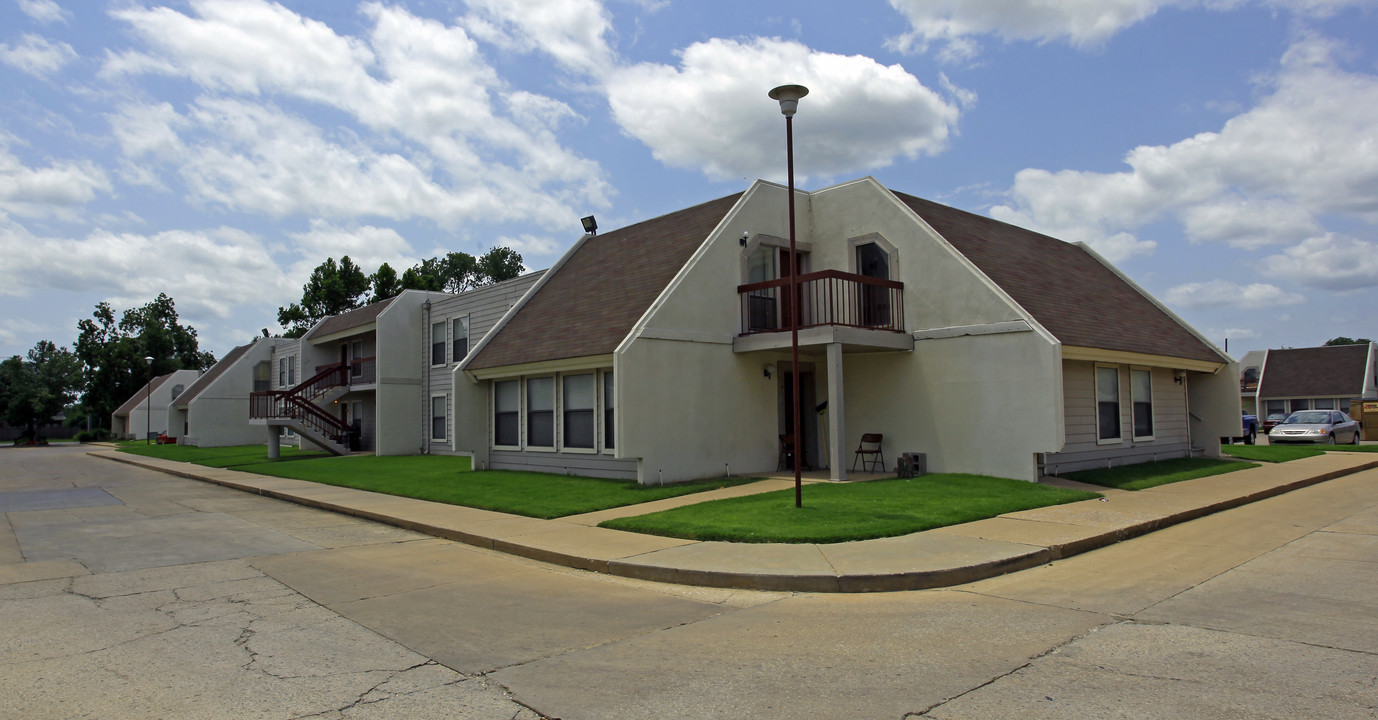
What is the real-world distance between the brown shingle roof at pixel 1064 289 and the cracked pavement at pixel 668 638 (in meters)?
6.84

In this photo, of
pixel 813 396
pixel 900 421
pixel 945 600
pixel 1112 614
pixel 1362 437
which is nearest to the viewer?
pixel 1112 614

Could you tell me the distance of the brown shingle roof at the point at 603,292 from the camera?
57.7 ft

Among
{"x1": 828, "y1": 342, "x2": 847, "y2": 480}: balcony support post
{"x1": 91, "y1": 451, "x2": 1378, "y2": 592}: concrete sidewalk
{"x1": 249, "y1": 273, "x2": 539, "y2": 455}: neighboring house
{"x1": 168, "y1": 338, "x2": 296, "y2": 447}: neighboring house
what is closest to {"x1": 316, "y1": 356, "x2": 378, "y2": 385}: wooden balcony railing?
{"x1": 249, "y1": 273, "x2": 539, "y2": 455}: neighboring house

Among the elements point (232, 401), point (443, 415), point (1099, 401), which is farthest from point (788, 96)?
point (232, 401)

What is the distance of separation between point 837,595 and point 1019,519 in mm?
4777

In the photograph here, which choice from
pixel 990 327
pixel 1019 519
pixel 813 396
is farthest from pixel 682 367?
pixel 1019 519

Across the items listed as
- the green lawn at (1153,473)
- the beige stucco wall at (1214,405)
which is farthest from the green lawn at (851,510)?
the beige stucco wall at (1214,405)

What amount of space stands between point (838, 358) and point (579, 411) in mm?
5993

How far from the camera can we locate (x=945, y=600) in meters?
7.50

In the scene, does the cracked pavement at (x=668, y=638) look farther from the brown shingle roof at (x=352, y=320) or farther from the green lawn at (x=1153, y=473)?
the brown shingle roof at (x=352, y=320)

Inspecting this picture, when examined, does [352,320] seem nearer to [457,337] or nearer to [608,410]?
[457,337]

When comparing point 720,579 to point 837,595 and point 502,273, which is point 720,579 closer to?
point 837,595

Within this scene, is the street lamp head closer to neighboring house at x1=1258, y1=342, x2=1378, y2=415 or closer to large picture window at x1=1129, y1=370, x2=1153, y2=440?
large picture window at x1=1129, y1=370, x2=1153, y2=440

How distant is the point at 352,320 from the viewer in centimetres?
3303
